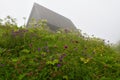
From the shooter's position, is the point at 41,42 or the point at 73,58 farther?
the point at 41,42

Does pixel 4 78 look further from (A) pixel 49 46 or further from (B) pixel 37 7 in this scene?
(B) pixel 37 7

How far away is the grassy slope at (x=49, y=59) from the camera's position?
5164 mm

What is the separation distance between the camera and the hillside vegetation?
5.16m

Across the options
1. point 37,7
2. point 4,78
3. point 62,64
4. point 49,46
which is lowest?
point 4,78

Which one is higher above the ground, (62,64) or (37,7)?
(37,7)

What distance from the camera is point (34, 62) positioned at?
5.55m

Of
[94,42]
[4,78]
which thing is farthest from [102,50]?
[4,78]

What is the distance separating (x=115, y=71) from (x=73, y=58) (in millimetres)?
1053

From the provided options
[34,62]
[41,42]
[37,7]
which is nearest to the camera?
[34,62]

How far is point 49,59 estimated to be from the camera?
5.53 meters

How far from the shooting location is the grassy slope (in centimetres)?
516

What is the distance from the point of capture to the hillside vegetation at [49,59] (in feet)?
16.9

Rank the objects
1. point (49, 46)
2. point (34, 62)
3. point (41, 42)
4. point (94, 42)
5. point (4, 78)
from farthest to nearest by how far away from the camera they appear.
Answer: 1. point (94, 42)
2. point (41, 42)
3. point (49, 46)
4. point (34, 62)
5. point (4, 78)

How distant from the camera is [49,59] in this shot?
218 inches
